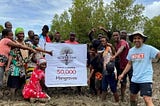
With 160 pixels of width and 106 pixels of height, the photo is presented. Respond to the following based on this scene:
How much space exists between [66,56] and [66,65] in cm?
24

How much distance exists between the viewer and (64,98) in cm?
864

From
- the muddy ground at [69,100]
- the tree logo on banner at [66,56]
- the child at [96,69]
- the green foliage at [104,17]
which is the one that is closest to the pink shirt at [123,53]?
the child at [96,69]

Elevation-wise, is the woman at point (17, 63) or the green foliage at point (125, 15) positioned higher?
the green foliage at point (125, 15)

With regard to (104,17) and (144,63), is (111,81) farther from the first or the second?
(104,17)

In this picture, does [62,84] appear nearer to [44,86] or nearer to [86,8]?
[44,86]

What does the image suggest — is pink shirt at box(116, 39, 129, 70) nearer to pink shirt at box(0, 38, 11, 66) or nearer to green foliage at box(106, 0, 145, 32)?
pink shirt at box(0, 38, 11, 66)

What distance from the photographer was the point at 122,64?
8289 millimetres

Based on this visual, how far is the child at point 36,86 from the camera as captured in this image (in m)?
8.07

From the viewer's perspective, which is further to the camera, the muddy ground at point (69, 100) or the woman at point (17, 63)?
the woman at point (17, 63)

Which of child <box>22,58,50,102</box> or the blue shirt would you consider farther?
child <box>22,58,50,102</box>

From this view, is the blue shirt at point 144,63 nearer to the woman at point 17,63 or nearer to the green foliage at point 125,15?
the woman at point 17,63

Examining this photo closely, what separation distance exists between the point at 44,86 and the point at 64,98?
0.64 meters

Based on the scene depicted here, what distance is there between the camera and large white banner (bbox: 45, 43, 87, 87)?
8906 millimetres

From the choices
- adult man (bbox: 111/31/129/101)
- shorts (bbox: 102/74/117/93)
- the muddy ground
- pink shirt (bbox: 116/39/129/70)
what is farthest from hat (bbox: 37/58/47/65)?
pink shirt (bbox: 116/39/129/70)
